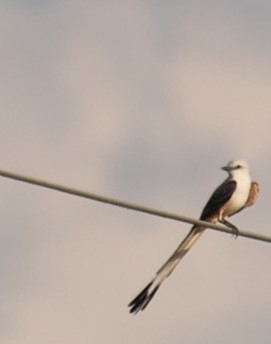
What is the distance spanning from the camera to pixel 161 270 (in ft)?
47.5

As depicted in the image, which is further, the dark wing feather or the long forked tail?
the dark wing feather

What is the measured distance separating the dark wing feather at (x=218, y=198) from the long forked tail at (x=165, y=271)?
1061 mm

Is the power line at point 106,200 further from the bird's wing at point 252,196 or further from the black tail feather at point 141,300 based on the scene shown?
the bird's wing at point 252,196

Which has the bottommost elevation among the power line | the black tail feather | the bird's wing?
the black tail feather

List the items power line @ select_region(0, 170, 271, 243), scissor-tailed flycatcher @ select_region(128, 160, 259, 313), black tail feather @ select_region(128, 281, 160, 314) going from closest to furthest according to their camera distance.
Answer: power line @ select_region(0, 170, 271, 243) < black tail feather @ select_region(128, 281, 160, 314) < scissor-tailed flycatcher @ select_region(128, 160, 259, 313)

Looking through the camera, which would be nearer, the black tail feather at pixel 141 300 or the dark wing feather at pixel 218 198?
the black tail feather at pixel 141 300

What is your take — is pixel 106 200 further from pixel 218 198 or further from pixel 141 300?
pixel 218 198

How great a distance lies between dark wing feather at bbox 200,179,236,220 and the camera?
16109mm

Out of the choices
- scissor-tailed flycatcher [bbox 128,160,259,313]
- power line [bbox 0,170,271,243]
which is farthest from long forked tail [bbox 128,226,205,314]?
power line [bbox 0,170,271,243]

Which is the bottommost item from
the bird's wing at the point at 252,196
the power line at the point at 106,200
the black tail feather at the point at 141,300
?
the black tail feather at the point at 141,300

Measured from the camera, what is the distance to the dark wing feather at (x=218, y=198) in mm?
16109

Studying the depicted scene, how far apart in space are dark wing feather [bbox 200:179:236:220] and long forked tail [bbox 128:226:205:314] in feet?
3.48

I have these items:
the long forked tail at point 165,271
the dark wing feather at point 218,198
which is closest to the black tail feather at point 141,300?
the long forked tail at point 165,271

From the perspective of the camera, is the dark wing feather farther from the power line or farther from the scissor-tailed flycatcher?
the power line
